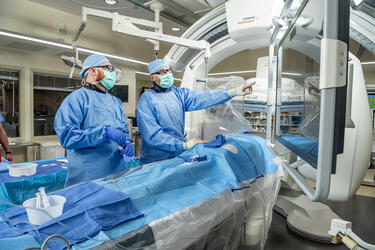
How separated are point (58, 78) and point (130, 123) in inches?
72.3

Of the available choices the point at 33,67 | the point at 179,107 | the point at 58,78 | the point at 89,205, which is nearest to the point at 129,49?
the point at 58,78

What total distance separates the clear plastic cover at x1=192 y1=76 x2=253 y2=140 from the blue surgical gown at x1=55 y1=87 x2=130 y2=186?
1.00 metres

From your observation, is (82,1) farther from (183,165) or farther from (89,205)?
(89,205)

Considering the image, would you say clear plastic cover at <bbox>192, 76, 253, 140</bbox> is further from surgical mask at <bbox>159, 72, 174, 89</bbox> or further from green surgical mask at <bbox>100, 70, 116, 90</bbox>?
green surgical mask at <bbox>100, 70, 116, 90</bbox>

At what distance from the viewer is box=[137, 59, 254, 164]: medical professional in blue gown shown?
6.90 ft

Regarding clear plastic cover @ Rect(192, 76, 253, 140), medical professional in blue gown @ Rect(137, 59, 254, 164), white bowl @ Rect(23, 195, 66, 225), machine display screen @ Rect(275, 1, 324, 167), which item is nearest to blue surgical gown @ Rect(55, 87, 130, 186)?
medical professional in blue gown @ Rect(137, 59, 254, 164)

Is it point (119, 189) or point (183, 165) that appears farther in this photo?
point (183, 165)

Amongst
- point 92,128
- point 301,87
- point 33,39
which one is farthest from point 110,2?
point 301,87

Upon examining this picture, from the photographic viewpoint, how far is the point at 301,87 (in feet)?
3.96

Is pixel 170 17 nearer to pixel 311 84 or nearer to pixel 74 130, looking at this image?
pixel 74 130

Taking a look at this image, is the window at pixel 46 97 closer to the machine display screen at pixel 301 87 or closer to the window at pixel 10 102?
the window at pixel 10 102

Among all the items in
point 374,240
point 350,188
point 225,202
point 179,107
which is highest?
point 179,107

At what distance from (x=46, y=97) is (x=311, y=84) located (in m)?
5.58

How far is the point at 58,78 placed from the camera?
5.48 m
